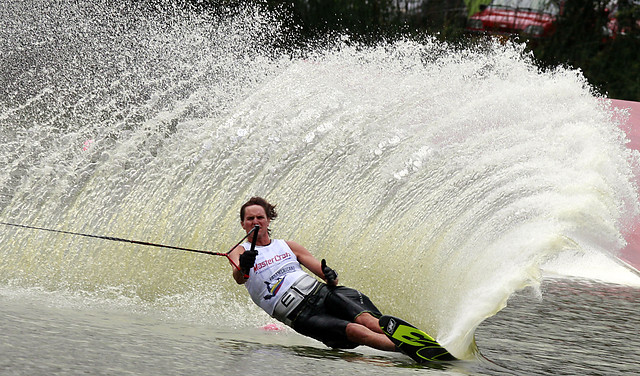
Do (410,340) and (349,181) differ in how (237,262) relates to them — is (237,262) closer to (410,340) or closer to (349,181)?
(410,340)

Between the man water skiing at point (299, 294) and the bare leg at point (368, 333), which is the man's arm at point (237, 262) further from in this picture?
the bare leg at point (368, 333)

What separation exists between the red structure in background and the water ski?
5442 millimetres

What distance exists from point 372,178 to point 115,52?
7283 mm

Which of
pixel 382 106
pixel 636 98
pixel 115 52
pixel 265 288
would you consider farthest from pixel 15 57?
pixel 636 98

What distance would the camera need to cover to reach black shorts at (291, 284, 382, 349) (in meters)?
4.63

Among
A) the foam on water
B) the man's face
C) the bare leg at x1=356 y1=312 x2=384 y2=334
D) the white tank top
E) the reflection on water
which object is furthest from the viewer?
the foam on water

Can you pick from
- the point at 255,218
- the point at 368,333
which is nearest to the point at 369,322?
the point at 368,333

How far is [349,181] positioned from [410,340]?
3050 mm

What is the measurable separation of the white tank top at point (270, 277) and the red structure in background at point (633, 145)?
5.43 meters

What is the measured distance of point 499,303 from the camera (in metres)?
4.98

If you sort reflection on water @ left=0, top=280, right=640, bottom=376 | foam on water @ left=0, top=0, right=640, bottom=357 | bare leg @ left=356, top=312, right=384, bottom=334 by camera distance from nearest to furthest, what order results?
reflection on water @ left=0, top=280, right=640, bottom=376
bare leg @ left=356, top=312, right=384, bottom=334
foam on water @ left=0, top=0, right=640, bottom=357

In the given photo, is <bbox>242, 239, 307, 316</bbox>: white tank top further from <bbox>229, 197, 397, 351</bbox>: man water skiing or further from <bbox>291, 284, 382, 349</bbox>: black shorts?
<bbox>291, 284, 382, 349</bbox>: black shorts

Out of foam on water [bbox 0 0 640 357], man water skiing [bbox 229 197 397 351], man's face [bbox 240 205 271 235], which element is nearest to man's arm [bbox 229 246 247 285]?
man water skiing [bbox 229 197 397 351]

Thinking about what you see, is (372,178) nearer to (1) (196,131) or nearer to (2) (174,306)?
(1) (196,131)
